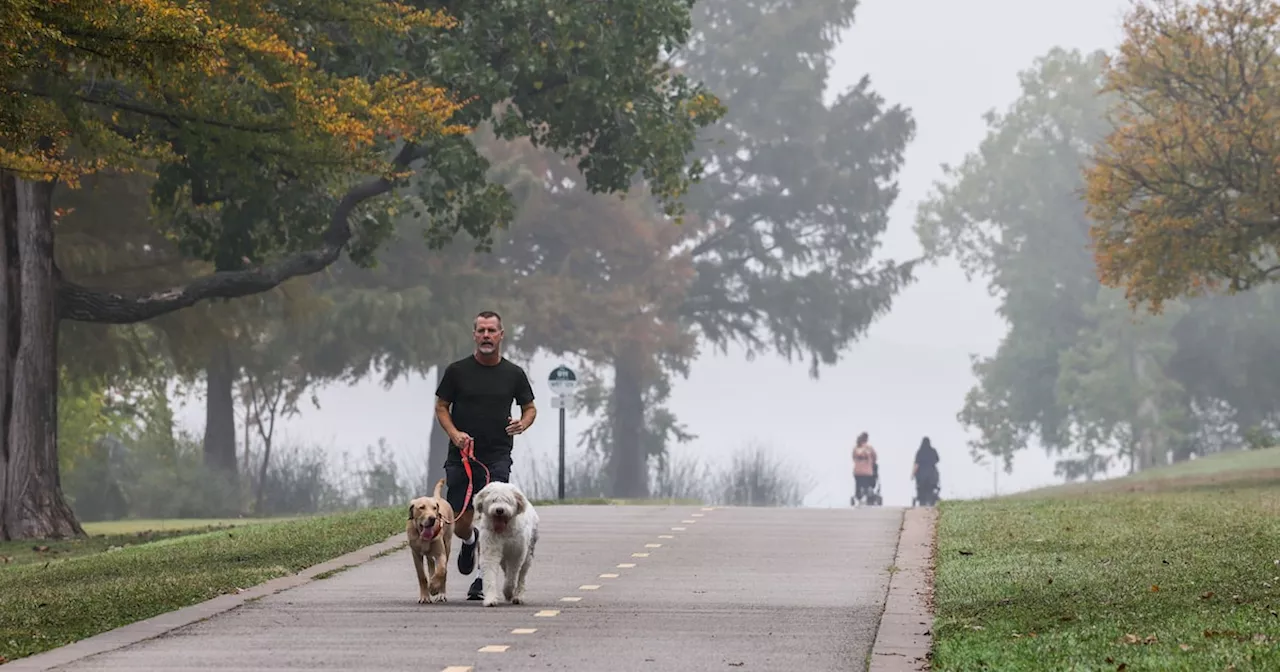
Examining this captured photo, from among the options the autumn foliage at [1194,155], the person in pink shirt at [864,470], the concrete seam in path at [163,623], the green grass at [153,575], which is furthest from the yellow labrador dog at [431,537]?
the person in pink shirt at [864,470]

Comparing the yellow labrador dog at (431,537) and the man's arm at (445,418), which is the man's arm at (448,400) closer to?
the man's arm at (445,418)

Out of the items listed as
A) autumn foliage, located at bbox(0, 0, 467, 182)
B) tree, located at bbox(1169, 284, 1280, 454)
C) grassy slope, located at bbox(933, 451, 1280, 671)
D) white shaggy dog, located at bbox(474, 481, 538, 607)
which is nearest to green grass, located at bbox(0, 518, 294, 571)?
autumn foliage, located at bbox(0, 0, 467, 182)

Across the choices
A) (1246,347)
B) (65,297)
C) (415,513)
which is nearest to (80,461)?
(65,297)

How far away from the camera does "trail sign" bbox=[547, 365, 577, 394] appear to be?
36.9 metres

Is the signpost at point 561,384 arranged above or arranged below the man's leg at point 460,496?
above

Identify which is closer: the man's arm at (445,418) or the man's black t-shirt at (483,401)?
the man's arm at (445,418)

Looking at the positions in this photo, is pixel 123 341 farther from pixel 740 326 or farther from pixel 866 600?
pixel 740 326

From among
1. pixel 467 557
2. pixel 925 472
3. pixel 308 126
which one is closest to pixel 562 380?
pixel 308 126

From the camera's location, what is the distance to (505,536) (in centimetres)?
1520

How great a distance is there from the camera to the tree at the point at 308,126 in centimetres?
2731

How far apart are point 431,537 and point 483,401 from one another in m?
1.14

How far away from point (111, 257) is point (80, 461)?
49.2ft

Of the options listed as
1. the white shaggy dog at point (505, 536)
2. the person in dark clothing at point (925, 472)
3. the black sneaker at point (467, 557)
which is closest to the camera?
the white shaggy dog at point (505, 536)

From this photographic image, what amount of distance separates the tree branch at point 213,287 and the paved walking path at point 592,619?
39.5 ft
